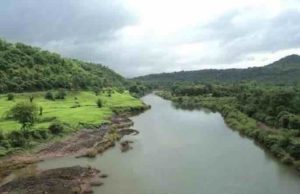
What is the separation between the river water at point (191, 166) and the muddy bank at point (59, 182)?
177 centimetres

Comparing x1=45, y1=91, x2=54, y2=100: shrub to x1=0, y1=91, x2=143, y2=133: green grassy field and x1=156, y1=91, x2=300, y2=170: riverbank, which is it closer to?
x1=0, y1=91, x2=143, y2=133: green grassy field

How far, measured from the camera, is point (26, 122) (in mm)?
69875

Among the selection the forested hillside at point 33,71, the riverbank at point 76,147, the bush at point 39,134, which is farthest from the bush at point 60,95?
the bush at point 39,134

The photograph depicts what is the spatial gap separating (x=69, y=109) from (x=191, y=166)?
165 feet

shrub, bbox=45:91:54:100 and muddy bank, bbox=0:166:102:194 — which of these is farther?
shrub, bbox=45:91:54:100

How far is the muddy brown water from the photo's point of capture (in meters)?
45.5

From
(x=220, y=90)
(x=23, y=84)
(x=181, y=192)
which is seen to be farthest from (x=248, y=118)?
(x=220, y=90)

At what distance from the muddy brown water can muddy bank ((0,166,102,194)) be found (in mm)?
1706

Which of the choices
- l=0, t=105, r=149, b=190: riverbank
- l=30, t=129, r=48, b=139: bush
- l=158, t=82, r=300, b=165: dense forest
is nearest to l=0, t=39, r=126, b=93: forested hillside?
l=0, t=105, r=149, b=190: riverbank

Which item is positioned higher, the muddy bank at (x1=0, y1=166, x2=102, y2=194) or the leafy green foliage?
the leafy green foliage

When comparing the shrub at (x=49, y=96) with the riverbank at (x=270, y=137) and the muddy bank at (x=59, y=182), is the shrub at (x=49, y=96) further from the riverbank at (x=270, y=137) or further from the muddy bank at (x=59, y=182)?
the muddy bank at (x=59, y=182)

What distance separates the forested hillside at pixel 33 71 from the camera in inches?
4764

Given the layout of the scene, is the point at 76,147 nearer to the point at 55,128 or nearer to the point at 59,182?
the point at 55,128

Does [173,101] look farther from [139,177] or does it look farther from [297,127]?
[139,177]
